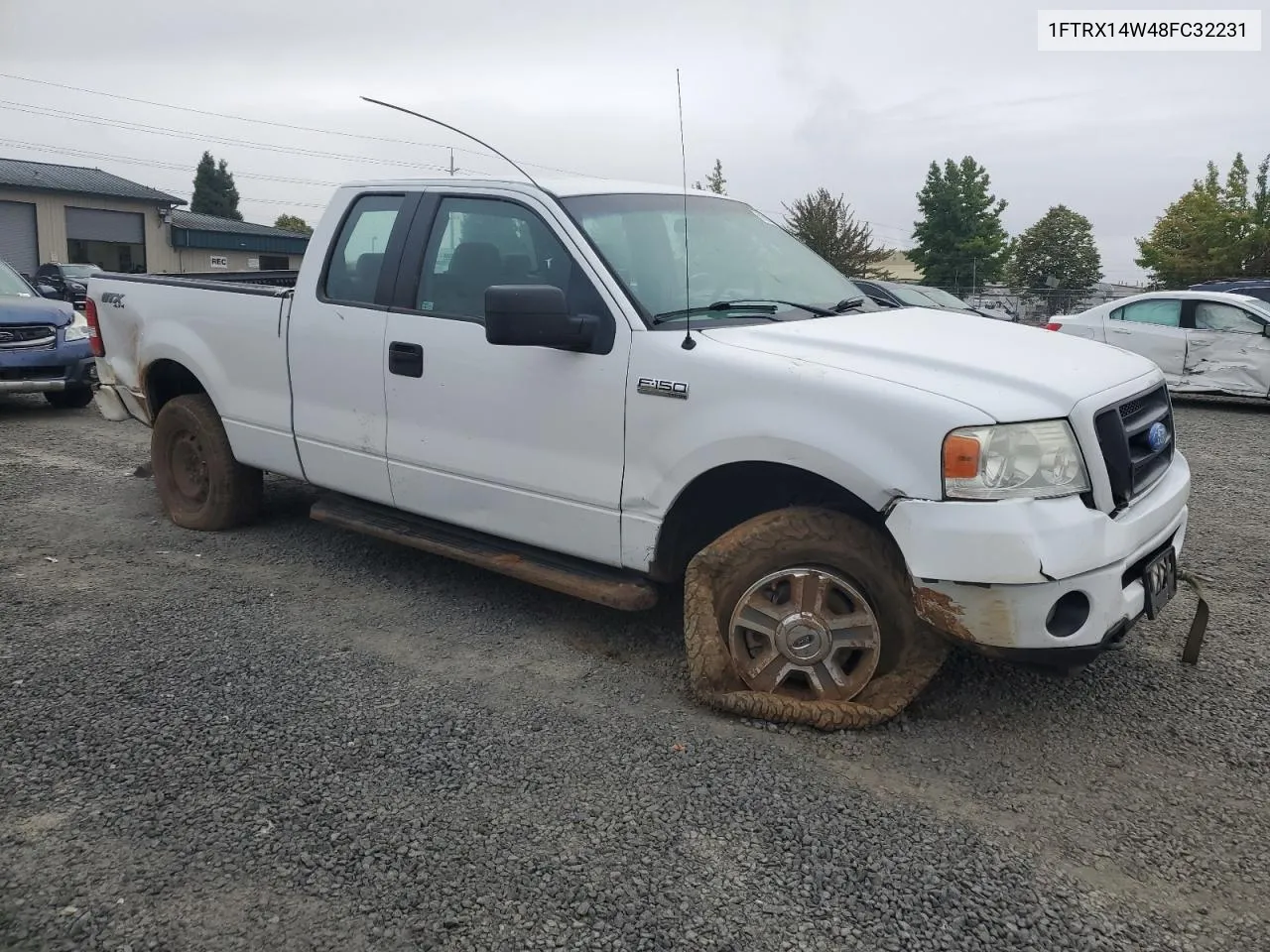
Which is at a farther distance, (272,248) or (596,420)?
(272,248)

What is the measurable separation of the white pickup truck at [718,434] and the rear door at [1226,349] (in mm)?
9485

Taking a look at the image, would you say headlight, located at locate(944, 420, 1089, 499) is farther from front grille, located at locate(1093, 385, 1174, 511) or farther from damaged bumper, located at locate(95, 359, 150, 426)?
damaged bumper, located at locate(95, 359, 150, 426)

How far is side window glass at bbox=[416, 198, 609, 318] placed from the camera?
4203 mm

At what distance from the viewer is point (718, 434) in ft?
11.9

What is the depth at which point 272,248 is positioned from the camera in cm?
5062

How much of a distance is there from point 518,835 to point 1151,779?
6.50ft

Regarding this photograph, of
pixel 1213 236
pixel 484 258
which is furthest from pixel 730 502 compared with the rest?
pixel 1213 236

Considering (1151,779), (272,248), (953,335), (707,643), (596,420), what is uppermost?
(272,248)

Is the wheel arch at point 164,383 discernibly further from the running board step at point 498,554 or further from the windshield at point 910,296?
the windshield at point 910,296

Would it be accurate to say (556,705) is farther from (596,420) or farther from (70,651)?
(70,651)

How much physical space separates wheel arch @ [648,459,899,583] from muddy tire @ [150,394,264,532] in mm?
2917

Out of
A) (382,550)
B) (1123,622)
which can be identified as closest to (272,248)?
(382,550)

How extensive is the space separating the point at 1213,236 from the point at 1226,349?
29.6 metres

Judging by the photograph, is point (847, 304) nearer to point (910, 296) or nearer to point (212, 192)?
point (910, 296)
